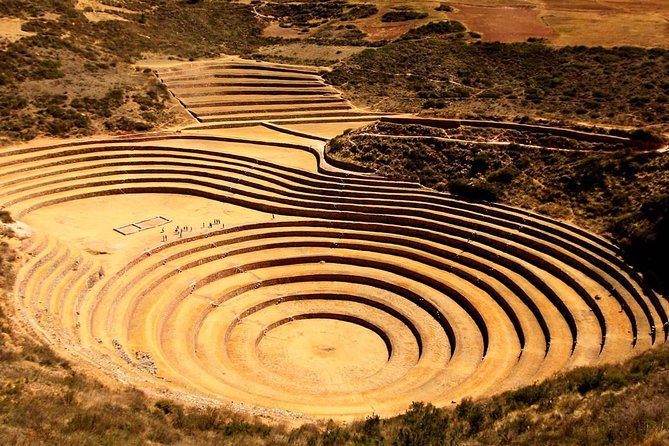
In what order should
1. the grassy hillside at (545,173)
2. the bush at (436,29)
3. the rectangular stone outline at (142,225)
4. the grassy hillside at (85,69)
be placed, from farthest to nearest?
the bush at (436,29) < the grassy hillside at (85,69) < the rectangular stone outline at (142,225) < the grassy hillside at (545,173)

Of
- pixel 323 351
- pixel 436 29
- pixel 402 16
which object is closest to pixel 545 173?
pixel 323 351

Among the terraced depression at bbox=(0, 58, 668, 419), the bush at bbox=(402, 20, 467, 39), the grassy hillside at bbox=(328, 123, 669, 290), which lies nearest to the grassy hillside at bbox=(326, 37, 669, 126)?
the bush at bbox=(402, 20, 467, 39)

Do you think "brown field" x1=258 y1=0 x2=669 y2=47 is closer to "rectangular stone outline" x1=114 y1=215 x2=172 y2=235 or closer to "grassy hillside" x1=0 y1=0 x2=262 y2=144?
"grassy hillside" x1=0 y1=0 x2=262 y2=144

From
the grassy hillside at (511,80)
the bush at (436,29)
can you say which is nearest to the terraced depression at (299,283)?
the grassy hillside at (511,80)

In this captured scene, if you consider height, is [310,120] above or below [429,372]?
above

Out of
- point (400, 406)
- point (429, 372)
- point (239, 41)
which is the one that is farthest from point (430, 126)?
point (239, 41)

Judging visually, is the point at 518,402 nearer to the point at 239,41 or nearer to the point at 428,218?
the point at 428,218

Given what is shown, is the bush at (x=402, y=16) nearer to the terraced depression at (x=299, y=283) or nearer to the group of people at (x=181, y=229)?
the terraced depression at (x=299, y=283)

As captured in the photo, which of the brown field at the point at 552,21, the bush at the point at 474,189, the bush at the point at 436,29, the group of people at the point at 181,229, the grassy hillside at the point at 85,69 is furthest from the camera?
the bush at the point at 436,29
